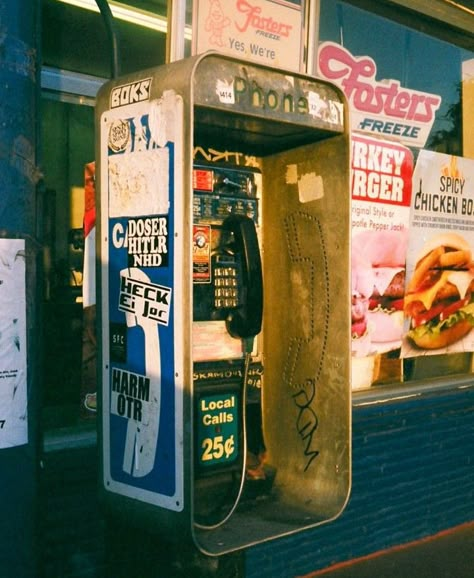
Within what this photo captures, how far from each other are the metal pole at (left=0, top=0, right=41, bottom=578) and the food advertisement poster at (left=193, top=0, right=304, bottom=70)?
1.37 metres

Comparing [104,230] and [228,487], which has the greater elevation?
[104,230]

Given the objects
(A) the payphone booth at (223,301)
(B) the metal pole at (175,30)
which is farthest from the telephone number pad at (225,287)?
(B) the metal pole at (175,30)

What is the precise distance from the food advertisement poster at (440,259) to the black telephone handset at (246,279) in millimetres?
2147

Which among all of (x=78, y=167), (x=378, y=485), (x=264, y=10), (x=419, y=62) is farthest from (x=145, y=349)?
(x=419, y=62)

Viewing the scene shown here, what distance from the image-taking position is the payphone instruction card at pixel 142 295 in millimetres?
2475

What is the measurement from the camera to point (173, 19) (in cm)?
341

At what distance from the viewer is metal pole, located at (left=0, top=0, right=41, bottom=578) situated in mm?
2279

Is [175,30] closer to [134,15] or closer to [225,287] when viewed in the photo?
[134,15]

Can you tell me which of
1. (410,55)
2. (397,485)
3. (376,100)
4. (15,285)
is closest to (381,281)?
(376,100)

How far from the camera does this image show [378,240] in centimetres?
464

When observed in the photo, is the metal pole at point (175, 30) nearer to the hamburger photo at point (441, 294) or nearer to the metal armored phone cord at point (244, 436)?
the metal armored phone cord at point (244, 436)

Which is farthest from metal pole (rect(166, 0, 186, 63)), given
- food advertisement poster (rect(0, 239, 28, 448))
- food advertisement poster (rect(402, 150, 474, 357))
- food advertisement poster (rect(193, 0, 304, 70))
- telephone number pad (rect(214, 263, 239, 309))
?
food advertisement poster (rect(402, 150, 474, 357))

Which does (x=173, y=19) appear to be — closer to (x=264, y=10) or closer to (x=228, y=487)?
(x=264, y=10)

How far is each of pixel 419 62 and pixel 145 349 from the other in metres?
3.16
